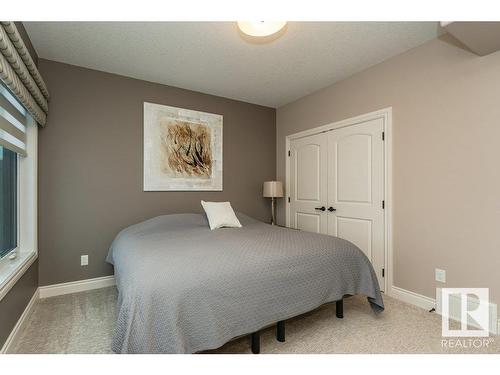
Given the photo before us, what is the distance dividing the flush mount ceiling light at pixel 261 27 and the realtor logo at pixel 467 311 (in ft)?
8.42

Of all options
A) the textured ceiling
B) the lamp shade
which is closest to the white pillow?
the lamp shade

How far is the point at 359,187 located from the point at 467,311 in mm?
1424

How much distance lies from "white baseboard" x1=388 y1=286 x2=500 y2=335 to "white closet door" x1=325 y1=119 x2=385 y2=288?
0.59 feet

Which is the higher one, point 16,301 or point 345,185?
point 345,185

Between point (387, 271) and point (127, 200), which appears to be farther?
point (127, 200)

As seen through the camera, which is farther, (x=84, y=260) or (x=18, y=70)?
(x=84, y=260)

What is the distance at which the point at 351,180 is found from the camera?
3.04 metres

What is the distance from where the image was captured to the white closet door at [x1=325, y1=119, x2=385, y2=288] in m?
2.77

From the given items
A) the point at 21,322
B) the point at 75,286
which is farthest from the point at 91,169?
the point at 21,322

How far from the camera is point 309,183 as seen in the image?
3.62 m

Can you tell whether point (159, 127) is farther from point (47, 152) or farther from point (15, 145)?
point (15, 145)

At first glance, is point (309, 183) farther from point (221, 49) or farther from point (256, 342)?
point (256, 342)
